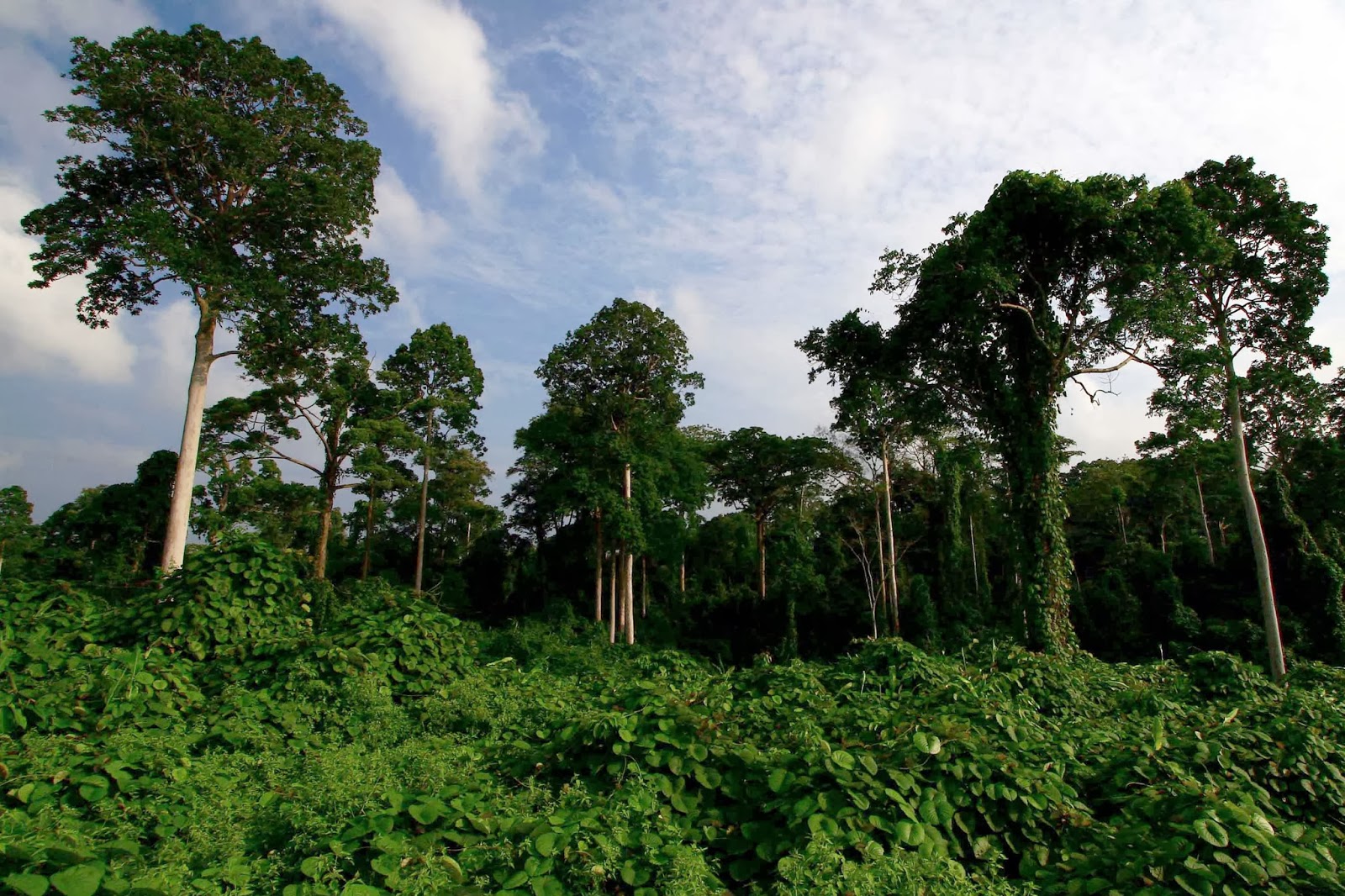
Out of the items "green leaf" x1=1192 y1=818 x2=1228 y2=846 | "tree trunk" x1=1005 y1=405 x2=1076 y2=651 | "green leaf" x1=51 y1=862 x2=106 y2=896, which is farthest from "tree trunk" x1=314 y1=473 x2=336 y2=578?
"green leaf" x1=1192 y1=818 x2=1228 y2=846

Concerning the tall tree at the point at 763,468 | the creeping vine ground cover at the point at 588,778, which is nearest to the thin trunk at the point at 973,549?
the tall tree at the point at 763,468

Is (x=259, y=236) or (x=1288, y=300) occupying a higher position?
(x=259, y=236)

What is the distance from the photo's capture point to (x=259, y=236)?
46.2ft

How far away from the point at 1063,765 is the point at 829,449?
25.3 metres

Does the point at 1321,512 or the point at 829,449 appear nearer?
the point at 1321,512

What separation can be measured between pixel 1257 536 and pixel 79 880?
703 inches

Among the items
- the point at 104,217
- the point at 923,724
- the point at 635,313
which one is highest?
the point at 635,313

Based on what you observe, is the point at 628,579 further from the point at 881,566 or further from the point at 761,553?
the point at 881,566

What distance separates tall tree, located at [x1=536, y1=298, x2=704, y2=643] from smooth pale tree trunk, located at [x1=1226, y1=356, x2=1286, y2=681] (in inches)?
532

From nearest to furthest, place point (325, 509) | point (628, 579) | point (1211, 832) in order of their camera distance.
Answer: point (1211, 832) < point (325, 509) < point (628, 579)

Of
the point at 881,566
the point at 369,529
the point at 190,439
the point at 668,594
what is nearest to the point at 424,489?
the point at 369,529

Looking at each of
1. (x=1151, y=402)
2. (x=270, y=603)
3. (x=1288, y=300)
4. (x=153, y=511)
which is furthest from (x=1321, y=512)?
(x=153, y=511)

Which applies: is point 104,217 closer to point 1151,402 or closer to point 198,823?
point 198,823

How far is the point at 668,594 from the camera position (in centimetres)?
3225
